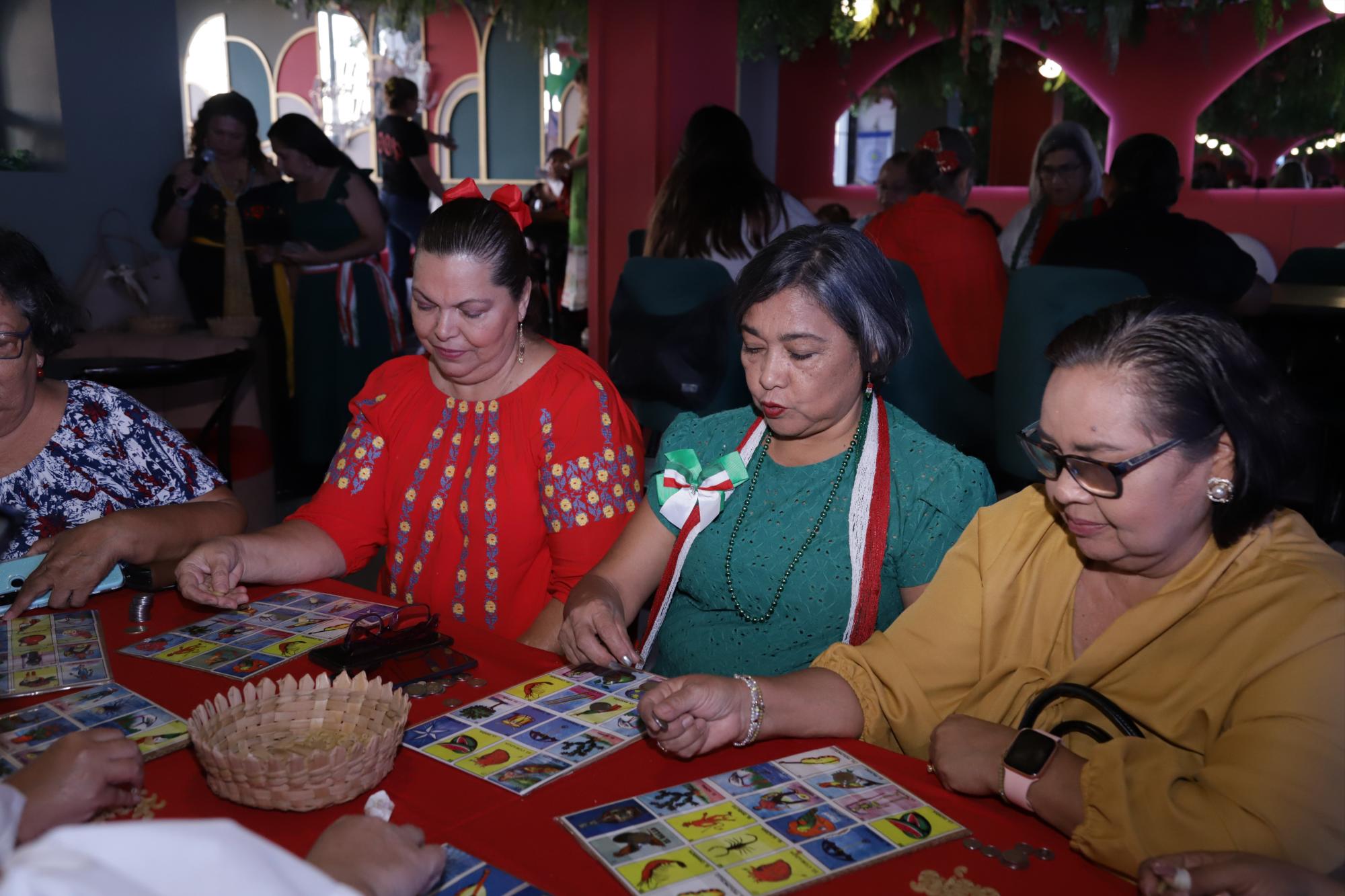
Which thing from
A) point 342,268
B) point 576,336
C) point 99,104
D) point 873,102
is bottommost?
point 576,336

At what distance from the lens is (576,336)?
9.46 meters

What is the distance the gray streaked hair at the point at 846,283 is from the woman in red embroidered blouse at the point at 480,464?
0.53m

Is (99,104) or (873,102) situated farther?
(873,102)

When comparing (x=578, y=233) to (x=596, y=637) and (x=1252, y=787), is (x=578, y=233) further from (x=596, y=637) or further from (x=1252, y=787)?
(x=1252, y=787)

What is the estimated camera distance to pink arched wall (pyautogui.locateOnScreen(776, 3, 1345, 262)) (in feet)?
30.2

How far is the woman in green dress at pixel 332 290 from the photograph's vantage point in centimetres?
544

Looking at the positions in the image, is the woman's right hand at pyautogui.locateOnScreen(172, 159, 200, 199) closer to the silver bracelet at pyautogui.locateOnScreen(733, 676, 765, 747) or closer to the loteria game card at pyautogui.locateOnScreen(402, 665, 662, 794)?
the loteria game card at pyautogui.locateOnScreen(402, 665, 662, 794)

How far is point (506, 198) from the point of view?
8.12ft

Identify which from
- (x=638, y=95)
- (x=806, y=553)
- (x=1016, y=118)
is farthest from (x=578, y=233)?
(x=806, y=553)

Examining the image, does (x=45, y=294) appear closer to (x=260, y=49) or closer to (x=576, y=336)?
(x=576, y=336)

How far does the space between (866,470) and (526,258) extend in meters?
0.97

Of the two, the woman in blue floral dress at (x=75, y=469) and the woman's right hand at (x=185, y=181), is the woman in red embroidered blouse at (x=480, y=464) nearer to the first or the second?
the woman in blue floral dress at (x=75, y=469)

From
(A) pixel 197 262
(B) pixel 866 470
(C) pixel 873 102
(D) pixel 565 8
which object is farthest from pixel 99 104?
(C) pixel 873 102

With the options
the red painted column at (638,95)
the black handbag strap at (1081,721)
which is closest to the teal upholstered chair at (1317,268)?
the red painted column at (638,95)
